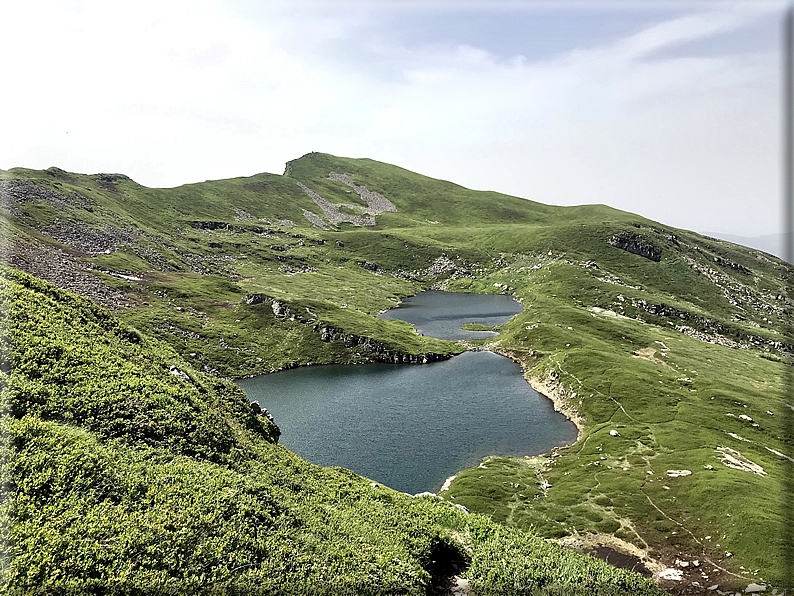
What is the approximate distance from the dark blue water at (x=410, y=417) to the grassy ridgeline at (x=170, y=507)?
42.6 m

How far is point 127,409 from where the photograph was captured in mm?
26328

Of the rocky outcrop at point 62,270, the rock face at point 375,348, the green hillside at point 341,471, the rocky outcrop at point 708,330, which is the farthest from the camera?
the rocky outcrop at point 708,330

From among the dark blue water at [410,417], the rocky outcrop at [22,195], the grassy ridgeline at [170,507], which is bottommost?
the dark blue water at [410,417]

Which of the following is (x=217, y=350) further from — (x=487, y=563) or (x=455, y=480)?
(x=487, y=563)

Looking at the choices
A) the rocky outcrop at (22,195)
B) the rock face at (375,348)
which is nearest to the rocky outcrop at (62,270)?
the rocky outcrop at (22,195)

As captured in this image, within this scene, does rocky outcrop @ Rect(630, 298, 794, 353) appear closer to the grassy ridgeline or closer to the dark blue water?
the dark blue water

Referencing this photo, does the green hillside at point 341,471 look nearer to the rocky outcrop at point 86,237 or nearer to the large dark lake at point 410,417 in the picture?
the rocky outcrop at point 86,237

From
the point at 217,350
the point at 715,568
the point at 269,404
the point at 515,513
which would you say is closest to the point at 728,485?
the point at 715,568

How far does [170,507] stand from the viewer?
69.5 feet

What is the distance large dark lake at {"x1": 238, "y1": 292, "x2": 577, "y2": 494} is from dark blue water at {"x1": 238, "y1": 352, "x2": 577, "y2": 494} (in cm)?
21

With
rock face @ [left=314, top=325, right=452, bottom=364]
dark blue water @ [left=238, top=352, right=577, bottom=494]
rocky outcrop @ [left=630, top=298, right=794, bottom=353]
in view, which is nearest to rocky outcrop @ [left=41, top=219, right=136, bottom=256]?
rock face @ [left=314, top=325, right=452, bottom=364]

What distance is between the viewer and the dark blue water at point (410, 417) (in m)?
76.9

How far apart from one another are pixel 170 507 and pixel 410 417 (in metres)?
76.9

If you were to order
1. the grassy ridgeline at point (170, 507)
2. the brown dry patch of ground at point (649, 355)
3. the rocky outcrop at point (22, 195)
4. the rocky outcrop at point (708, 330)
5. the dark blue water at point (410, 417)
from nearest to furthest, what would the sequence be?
the grassy ridgeline at point (170, 507)
the dark blue water at point (410, 417)
the brown dry patch of ground at point (649, 355)
the rocky outcrop at point (22, 195)
the rocky outcrop at point (708, 330)
